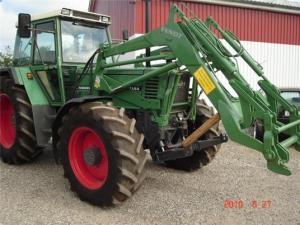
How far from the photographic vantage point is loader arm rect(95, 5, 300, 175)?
12.9ft

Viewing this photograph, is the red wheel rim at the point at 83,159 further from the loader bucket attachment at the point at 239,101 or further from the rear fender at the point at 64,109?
the loader bucket attachment at the point at 239,101

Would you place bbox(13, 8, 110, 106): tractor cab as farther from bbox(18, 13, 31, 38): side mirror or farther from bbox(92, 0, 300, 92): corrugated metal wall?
bbox(92, 0, 300, 92): corrugated metal wall

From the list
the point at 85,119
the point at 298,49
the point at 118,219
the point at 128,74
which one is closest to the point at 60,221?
the point at 118,219

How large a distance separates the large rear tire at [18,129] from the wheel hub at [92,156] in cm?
155

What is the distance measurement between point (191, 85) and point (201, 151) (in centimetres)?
110

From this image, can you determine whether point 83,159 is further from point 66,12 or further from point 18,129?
point 66,12

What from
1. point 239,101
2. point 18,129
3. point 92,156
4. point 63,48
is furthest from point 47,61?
point 239,101

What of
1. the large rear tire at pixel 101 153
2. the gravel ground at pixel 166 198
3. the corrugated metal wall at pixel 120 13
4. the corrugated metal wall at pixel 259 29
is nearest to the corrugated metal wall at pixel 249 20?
the corrugated metal wall at pixel 259 29

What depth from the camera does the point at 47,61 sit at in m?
6.12

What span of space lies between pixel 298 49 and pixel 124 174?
13.6 metres

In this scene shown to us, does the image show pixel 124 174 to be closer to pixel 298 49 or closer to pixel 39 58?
pixel 39 58

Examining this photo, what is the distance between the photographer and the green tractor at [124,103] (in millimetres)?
4246

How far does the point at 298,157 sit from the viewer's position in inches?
299
